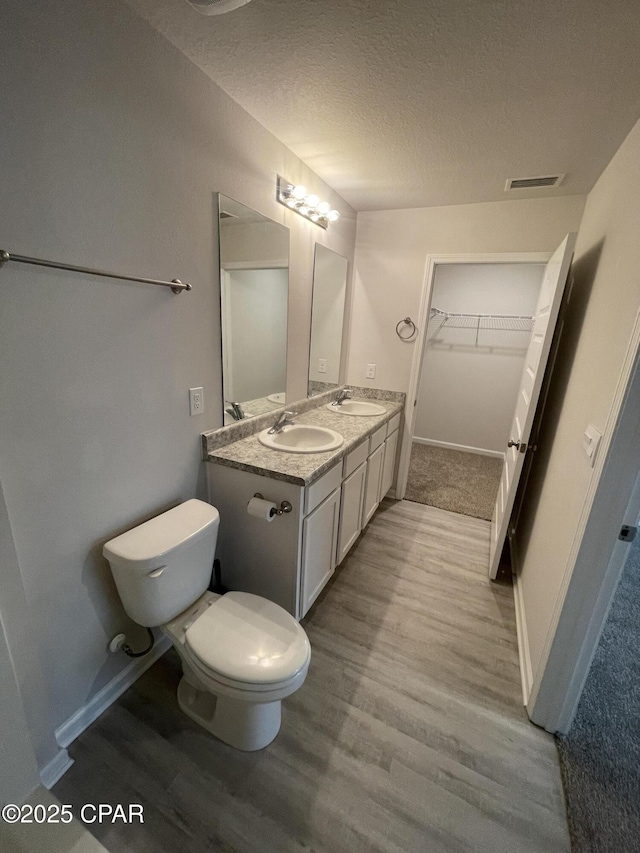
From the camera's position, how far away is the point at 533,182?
1987mm

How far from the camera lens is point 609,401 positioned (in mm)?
1138

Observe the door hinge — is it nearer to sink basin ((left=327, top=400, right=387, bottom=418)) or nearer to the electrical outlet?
sink basin ((left=327, top=400, right=387, bottom=418))

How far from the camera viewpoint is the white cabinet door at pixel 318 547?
1578 millimetres

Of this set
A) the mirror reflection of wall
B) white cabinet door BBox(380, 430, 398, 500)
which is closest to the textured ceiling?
the mirror reflection of wall

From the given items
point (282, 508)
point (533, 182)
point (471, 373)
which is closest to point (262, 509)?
point (282, 508)

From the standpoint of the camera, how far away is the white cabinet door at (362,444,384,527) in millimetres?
2318

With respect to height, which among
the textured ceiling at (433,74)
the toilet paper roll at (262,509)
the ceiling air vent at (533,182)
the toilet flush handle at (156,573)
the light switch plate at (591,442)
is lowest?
the toilet flush handle at (156,573)

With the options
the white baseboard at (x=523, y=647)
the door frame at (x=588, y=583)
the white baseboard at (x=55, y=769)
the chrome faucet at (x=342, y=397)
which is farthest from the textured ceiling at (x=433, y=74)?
the white baseboard at (x=55, y=769)

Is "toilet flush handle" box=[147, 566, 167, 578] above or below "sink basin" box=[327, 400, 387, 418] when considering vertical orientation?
below

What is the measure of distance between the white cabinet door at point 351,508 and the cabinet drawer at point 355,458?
4 centimetres

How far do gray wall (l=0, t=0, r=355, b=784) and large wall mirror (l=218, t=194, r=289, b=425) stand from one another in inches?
3.3

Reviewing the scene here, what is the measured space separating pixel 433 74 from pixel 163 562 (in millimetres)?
1918

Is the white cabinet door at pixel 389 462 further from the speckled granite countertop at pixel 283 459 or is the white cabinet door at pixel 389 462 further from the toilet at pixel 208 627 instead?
the toilet at pixel 208 627

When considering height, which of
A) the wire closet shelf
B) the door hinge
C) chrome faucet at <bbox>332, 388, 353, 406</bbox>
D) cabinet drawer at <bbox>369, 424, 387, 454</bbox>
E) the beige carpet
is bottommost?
the beige carpet
